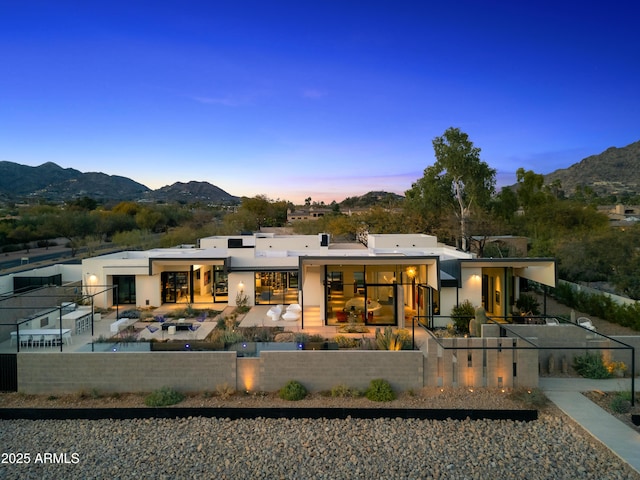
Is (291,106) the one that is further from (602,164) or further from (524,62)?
(602,164)

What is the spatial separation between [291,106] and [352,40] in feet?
37.0

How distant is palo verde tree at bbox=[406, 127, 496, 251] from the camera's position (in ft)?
102

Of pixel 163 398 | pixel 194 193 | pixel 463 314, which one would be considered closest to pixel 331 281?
pixel 463 314

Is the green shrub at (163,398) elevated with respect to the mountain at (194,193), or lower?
lower

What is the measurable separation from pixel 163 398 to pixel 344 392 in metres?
4.24

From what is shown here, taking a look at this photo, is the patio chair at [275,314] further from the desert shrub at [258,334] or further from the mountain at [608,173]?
the mountain at [608,173]

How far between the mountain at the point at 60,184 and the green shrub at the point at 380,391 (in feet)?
383

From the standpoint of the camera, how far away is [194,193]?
140500 millimetres

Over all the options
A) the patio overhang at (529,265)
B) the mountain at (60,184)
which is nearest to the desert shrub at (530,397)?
the patio overhang at (529,265)

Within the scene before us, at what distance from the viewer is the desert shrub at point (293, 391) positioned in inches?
364

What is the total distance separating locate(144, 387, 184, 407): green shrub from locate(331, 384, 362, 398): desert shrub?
3.65m

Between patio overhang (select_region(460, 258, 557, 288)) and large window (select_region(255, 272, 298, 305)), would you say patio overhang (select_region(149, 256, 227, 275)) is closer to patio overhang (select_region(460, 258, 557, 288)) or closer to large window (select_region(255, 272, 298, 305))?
large window (select_region(255, 272, 298, 305))

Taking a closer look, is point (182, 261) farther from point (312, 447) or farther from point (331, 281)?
point (312, 447)

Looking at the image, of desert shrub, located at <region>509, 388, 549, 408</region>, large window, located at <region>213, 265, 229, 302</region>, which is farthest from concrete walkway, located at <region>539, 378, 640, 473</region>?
large window, located at <region>213, 265, 229, 302</region>
